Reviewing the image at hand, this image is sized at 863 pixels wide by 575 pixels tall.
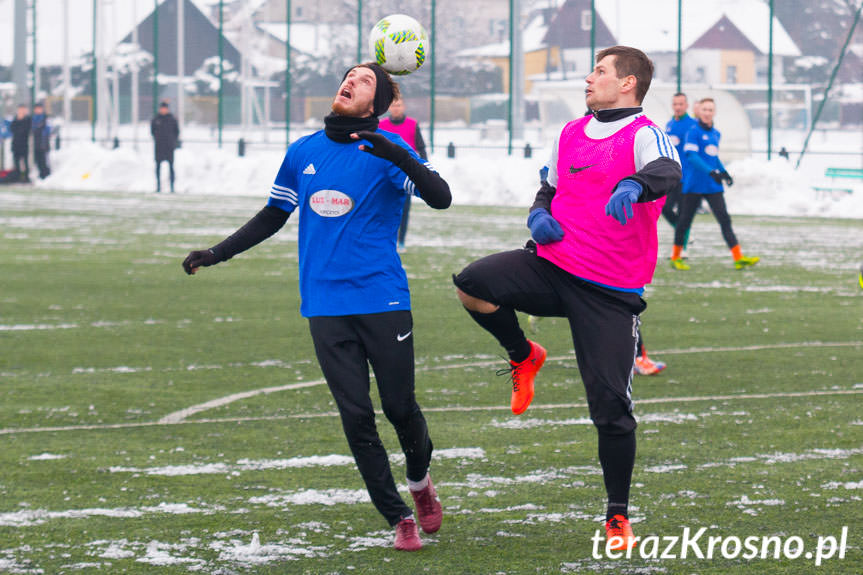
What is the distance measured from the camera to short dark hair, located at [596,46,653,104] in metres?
5.34

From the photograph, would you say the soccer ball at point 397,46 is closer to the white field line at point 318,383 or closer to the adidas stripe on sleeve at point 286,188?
the adidas stripe on sleeve at point 286,188

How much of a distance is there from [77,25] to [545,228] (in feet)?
163

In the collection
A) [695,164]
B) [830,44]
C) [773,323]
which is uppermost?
[830,44]

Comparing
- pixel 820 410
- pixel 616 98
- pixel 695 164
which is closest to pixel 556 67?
pixel 695 164

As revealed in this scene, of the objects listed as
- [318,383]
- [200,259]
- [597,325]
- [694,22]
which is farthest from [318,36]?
[597,325]

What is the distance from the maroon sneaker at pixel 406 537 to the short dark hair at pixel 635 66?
6.14 feet

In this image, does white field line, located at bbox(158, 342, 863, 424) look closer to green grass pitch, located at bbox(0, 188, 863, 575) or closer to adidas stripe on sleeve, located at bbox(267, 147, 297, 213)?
green grass pitch, located at bbox(0, 188, 863, 575)

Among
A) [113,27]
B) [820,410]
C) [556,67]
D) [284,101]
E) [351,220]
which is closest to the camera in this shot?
[351,220]

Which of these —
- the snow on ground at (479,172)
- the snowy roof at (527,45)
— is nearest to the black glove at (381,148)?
the snow on ground at (479,172)

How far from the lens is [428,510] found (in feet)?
18.1

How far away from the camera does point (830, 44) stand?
118 ft

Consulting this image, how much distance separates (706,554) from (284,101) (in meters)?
39.3

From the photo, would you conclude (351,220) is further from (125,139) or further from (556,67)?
(125,139)

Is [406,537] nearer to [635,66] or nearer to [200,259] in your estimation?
[200,259]
